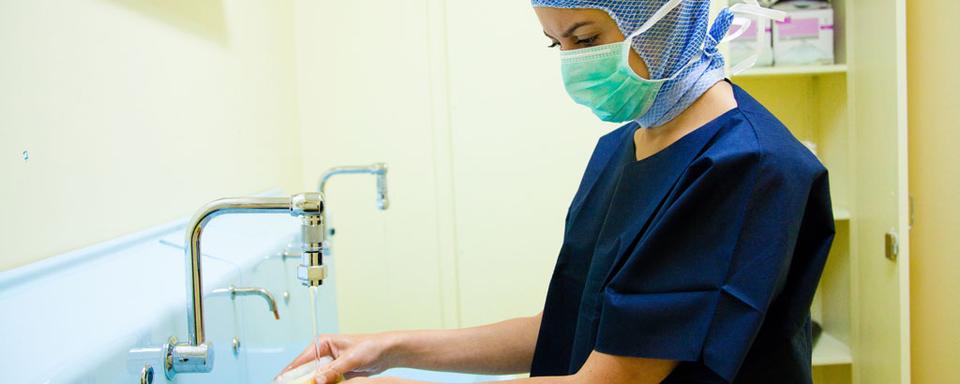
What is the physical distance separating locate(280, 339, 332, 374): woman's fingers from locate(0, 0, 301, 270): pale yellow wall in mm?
346

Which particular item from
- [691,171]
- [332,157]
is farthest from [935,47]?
[332,157]

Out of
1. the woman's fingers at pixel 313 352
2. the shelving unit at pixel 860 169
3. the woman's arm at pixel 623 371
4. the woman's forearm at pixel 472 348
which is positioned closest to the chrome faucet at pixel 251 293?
the woman's fingers at pixel 313 352

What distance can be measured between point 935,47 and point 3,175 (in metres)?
1.92

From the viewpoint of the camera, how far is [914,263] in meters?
2.00

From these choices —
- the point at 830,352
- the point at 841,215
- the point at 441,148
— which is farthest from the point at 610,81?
the point at 830,352

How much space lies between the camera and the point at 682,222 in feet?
2.83

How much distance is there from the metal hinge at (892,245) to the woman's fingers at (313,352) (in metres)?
1.42

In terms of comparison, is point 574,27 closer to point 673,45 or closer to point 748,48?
point 673,45

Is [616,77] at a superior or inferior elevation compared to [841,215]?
superior

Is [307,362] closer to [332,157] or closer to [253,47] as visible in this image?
[253,47]

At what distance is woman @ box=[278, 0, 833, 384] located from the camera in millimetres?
822

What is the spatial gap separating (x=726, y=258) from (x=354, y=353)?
542mm

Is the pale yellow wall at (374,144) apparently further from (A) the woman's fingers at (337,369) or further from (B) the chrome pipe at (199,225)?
(B) the chrome pipe at (199,225)

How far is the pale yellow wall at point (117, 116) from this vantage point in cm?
97
